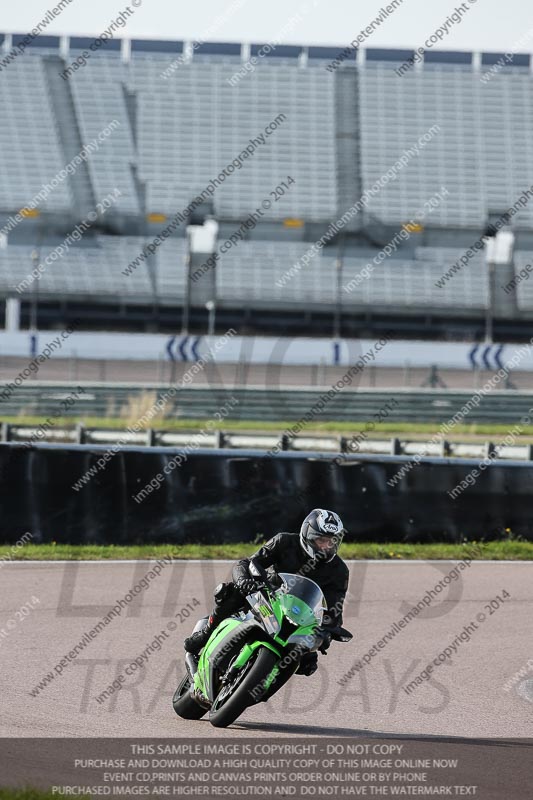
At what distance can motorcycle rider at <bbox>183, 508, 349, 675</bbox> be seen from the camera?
22.2 feet

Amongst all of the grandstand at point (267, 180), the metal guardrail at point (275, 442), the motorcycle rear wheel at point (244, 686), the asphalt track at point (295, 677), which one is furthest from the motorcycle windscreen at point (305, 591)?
the grandstand at point (267, 180)

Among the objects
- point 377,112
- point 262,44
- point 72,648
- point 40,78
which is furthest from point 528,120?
point 72,648

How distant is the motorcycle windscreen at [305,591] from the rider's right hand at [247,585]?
0.18 m

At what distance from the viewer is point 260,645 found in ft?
21.7

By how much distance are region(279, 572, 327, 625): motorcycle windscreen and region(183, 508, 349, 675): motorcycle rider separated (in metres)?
0.08

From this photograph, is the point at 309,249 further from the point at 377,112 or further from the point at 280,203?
the point at 377,112

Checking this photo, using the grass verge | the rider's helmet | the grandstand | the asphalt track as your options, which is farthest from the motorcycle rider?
the grandstand

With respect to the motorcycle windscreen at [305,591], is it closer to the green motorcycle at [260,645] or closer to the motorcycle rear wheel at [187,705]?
the green motorcycle at [260,645]

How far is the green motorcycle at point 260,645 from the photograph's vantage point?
6.55m

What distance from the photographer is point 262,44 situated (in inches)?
2117

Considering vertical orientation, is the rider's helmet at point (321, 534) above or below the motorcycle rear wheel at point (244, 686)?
above

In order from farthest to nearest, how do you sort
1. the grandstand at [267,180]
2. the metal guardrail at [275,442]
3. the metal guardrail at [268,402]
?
the grandstand at [267,180] → the metal guardrail at [268,402] → the metal guardrail at [275,442]

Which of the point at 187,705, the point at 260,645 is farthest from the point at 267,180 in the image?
the point at 260,645

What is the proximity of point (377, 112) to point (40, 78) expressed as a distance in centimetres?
1456
